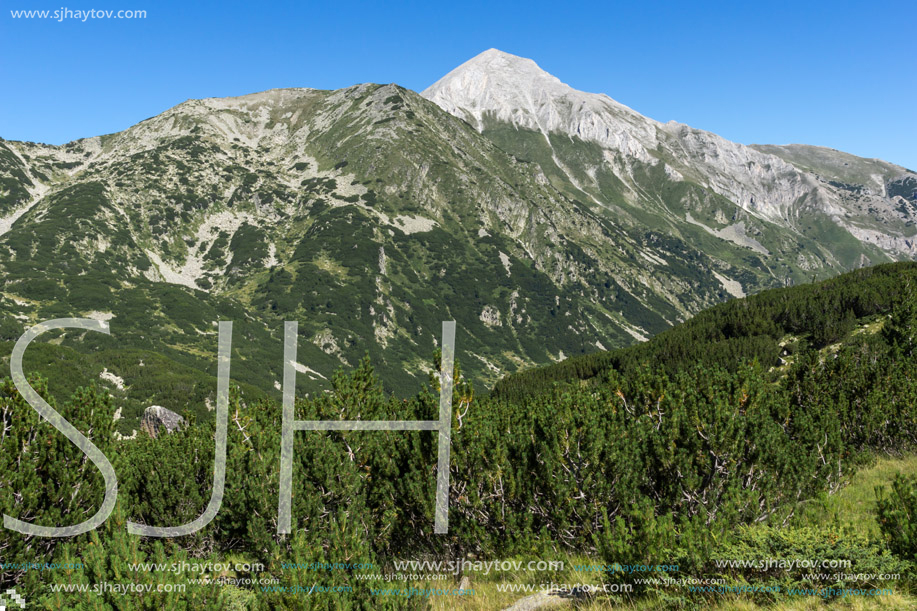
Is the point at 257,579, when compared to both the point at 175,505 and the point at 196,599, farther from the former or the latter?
the point at 175,505

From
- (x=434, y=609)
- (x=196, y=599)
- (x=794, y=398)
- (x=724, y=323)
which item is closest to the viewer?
(x=196, y=599)

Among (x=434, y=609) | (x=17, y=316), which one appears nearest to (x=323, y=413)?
(x=434, y=609)

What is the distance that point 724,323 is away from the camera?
9006cm

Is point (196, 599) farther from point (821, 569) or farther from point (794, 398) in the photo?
point (794, 398)

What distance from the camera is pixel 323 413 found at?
641 inches

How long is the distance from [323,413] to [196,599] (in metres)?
8.62

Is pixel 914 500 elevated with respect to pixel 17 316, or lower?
lower

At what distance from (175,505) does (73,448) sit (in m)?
4.28

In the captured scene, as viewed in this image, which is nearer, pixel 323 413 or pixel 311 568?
pixel 311 568

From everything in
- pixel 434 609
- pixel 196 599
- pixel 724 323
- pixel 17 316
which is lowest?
pixel 434 609

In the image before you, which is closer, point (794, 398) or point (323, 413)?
point (323, 413)

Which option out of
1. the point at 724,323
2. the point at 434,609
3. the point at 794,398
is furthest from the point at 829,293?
the point at 434,609

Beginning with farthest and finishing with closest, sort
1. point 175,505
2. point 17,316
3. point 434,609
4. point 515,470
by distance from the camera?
1. point 17,316
2. point 175,505
3. point 515,470
4. point 434,609

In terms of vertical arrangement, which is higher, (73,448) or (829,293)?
(829,293)
